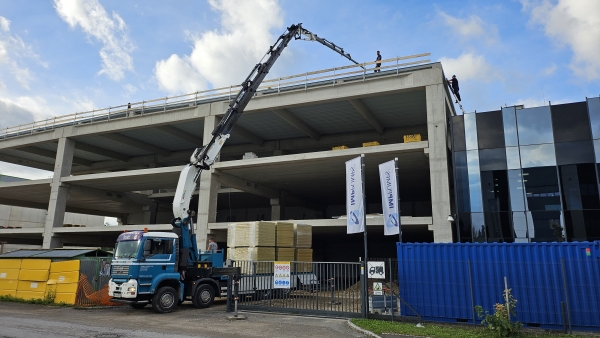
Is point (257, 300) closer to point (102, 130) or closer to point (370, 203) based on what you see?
point (102, 130)

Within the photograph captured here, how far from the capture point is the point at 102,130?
1302 inches

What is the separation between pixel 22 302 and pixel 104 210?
31.7 metres

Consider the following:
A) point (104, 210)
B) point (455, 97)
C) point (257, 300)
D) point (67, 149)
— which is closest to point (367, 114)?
point (455, 97)

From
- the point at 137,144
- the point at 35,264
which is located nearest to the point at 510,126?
the point at 35,264

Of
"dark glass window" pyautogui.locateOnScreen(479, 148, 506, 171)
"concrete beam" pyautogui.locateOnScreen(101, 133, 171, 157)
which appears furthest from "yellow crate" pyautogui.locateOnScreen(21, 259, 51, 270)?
"dark glass window" pyautogui.locateOnScreen(479, 148, 506, 171)

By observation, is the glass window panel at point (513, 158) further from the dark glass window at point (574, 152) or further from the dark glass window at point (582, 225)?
the dark glass window at point (582, 225)

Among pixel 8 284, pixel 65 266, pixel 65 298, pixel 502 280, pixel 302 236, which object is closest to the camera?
pixel 502 280

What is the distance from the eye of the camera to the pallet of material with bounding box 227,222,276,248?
21.7 metres

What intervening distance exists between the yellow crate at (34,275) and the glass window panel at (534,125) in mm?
24592

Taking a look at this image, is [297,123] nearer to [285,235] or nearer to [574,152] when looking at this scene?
[285,235]

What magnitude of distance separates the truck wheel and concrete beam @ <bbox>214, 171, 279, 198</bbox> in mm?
12515

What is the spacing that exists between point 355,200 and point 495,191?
10.4 meters

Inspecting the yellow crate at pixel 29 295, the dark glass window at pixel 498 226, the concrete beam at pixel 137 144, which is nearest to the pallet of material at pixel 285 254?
the dark glass window at pixel 498 226

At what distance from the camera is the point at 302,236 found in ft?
79.3
